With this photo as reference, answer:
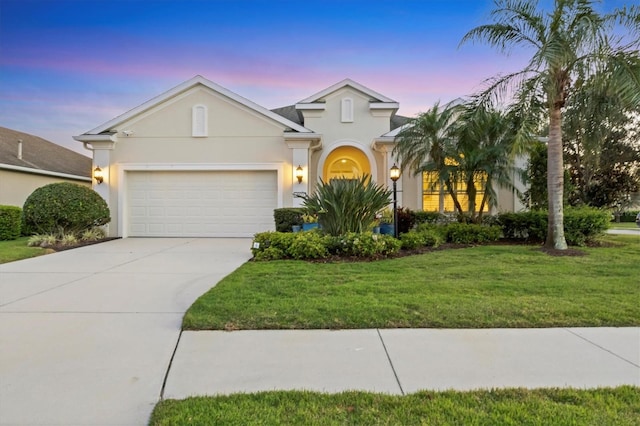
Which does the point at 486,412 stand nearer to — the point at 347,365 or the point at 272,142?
the point at 347,365

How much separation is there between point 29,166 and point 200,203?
8454mm

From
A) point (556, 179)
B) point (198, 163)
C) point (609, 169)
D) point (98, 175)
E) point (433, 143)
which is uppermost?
point (609, 169)

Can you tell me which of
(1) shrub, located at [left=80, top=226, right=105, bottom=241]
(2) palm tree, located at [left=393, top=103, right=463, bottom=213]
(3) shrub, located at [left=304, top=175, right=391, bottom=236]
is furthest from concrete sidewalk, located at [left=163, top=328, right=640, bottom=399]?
(1) shrub, located at [left=80, top=226, right=105, bottom=241]

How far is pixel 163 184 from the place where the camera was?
40.7 feet

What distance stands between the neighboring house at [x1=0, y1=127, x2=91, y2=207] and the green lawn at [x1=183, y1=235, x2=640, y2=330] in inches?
509

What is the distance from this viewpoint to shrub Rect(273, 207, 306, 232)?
36.1 feet

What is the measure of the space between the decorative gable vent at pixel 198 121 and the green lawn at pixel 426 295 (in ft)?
23.8

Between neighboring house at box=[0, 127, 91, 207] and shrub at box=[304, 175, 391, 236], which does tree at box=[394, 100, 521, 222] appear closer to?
shrub at box=[304, 175, 391, 236]

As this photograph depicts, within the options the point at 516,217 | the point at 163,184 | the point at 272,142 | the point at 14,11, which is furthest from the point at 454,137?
the point at 14,11

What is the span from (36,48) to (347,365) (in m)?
17.4

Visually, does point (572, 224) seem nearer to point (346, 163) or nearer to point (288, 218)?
point (288, 218)

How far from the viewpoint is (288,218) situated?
11.0 metres

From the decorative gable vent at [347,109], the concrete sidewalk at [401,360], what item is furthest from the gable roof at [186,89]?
the concrete sidewalk at [401,360]

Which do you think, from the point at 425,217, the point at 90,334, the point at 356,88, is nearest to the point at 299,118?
the point at 356,88
